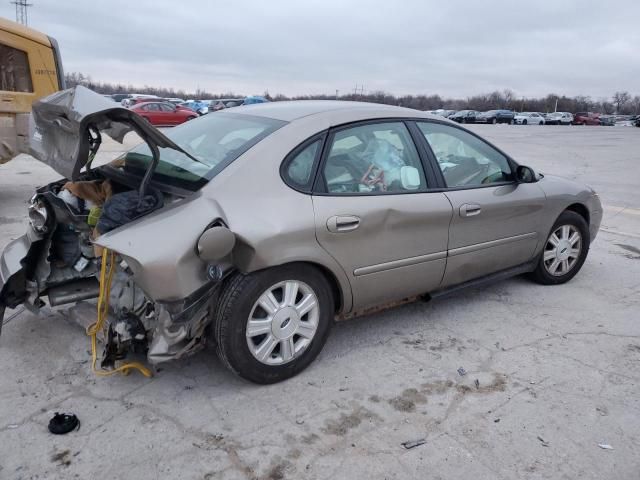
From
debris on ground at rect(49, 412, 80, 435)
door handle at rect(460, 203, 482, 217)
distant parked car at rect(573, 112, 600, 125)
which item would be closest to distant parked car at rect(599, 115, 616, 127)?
distant parked car at rect(573, 112, 600, 125)

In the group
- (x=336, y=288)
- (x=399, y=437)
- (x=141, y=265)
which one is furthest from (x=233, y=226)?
(x=399, y=437)

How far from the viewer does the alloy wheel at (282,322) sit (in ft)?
9.49

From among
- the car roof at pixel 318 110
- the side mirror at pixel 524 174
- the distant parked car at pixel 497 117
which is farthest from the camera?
the distant parked car at pixel 497 117

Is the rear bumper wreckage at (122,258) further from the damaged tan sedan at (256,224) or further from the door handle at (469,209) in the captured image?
the door handle at (469,209)

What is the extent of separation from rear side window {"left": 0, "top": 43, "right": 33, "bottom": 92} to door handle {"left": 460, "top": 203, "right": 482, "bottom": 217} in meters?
6.34

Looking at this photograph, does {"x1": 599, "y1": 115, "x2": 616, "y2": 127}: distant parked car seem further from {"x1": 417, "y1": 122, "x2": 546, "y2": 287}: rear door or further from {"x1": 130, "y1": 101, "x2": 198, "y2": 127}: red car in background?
{"x1": 417, "y1": 122, "x2": 546, "y2": 287}: rear door

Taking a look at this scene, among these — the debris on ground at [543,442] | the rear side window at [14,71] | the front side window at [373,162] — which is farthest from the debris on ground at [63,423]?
the rear side window at [14,71]

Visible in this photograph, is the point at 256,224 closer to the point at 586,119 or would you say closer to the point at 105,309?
the point at 105,309

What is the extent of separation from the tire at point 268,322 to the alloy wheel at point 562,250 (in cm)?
237

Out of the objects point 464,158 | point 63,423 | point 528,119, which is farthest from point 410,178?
point 528,119

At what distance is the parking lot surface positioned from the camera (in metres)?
2.43

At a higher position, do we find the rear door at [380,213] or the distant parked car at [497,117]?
the distant parked car at [497,117]

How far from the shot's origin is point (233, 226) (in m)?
2.71

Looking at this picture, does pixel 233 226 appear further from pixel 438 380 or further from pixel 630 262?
pixel 630 262
